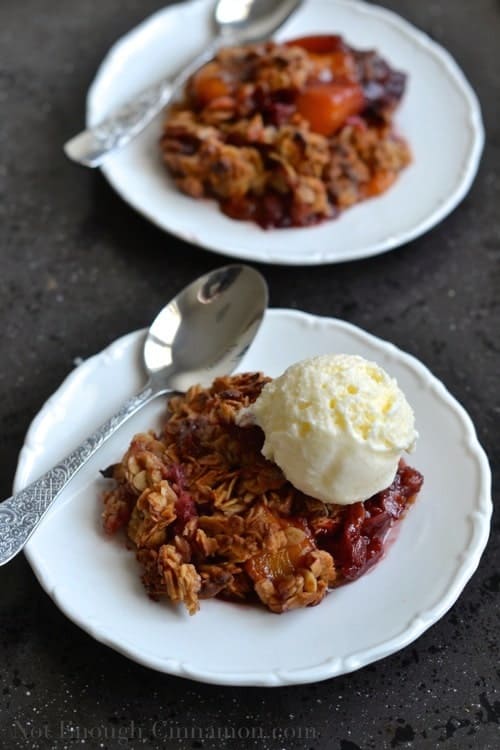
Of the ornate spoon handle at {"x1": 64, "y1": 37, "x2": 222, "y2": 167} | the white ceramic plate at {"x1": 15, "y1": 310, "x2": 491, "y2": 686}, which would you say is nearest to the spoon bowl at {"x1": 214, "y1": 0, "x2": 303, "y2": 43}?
the ornate spoon handle at {"x1": 64, "y1": 37, "x2": 222, "y2": 167}

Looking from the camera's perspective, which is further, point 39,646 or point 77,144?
point 77,144

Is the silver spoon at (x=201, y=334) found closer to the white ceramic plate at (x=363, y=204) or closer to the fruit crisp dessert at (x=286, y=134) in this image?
the white ceramic plate at (x=363, y=204)

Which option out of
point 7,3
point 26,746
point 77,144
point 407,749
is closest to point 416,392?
point 407,749

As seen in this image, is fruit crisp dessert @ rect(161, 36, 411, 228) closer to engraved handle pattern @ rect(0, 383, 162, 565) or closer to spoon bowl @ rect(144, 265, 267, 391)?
spoon bowl @ rect(144, 265, 267, 391)

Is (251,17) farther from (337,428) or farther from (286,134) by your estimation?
(337,428)

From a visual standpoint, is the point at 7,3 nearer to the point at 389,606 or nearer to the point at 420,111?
the point at 420,111

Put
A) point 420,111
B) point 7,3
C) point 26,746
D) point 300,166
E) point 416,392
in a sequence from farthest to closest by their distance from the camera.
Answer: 1. point 7,3
2. point 420,111
3. point 300,166
4. point 416,392
5. point 26,746

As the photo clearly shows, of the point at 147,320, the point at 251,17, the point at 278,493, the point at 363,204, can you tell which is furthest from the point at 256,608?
the point at 251,17
